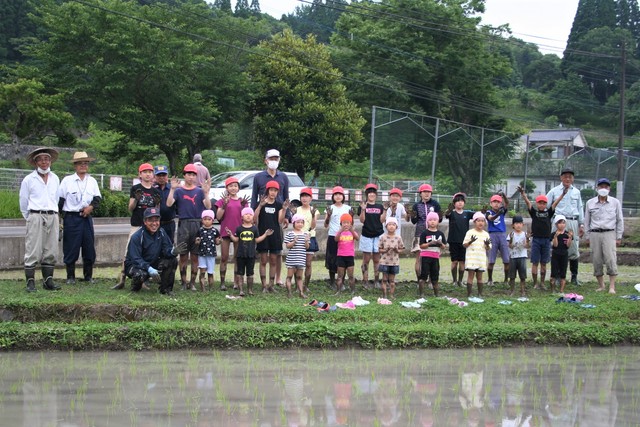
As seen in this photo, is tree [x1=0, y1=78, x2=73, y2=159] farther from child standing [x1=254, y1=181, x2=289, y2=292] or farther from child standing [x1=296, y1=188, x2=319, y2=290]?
child standing [x1=254, y1=181, x2=289, y2=292]

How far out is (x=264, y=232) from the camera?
38.8 ft

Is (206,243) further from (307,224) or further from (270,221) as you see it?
(307,224)

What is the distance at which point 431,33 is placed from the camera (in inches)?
1909

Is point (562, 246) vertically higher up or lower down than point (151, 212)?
lower down

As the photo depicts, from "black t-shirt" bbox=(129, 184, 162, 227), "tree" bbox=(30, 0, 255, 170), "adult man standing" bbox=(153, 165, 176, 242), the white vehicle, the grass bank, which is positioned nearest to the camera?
the grass bank

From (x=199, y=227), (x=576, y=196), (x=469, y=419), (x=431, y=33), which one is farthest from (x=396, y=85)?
(x=469, y=419)

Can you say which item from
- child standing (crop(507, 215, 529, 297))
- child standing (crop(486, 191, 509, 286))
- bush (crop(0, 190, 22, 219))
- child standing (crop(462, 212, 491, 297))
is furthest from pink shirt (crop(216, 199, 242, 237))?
bush (crop(0, 190, 22, 219))

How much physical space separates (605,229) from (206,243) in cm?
708

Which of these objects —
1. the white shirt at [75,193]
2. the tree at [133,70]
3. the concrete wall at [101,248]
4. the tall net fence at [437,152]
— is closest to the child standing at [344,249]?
the white shirt at [75,193]

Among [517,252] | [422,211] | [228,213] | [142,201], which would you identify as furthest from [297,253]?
[517,252]

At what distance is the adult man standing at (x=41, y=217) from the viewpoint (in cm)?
1068

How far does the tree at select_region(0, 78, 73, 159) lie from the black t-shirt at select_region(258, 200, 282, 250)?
21.9 m

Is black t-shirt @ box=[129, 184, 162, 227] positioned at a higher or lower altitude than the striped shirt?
higher

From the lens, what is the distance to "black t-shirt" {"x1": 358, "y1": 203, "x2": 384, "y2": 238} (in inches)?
496
